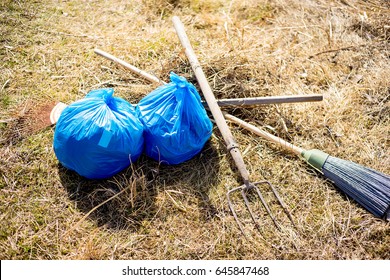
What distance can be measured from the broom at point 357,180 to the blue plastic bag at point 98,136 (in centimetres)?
135

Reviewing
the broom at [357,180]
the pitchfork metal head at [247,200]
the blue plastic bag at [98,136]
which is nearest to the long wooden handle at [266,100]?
the broom at [357,180]

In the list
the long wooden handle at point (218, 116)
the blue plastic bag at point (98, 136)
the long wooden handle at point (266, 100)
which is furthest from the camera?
the long wooden handle at point (266, 100)

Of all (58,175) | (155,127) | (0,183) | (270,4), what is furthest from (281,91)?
(0,183)

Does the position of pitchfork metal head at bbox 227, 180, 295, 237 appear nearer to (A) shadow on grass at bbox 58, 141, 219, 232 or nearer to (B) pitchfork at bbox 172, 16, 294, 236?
(B) pitchfork at bbox 172, 16, 294, 236

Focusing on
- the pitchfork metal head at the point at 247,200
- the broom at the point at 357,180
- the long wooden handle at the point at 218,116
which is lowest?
the pitchfork metal head at the point at 247,200

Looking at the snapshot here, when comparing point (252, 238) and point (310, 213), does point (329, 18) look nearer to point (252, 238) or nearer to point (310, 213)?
point (310, 213)

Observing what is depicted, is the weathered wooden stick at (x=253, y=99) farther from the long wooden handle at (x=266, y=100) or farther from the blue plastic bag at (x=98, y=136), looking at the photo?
the blue plastic bag at (x=98, y=136)

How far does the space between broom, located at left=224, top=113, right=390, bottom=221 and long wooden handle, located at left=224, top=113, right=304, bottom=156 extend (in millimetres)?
17

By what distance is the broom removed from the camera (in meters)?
2.66

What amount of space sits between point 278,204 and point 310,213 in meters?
0.24

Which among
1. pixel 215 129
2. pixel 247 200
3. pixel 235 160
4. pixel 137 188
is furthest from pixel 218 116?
pixel 137 188

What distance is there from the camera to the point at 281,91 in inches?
136

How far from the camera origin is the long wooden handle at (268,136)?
3021mm

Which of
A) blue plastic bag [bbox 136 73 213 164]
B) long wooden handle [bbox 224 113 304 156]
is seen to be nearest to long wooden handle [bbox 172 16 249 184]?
blue plastic bag [bbox 136 73 213 164]
